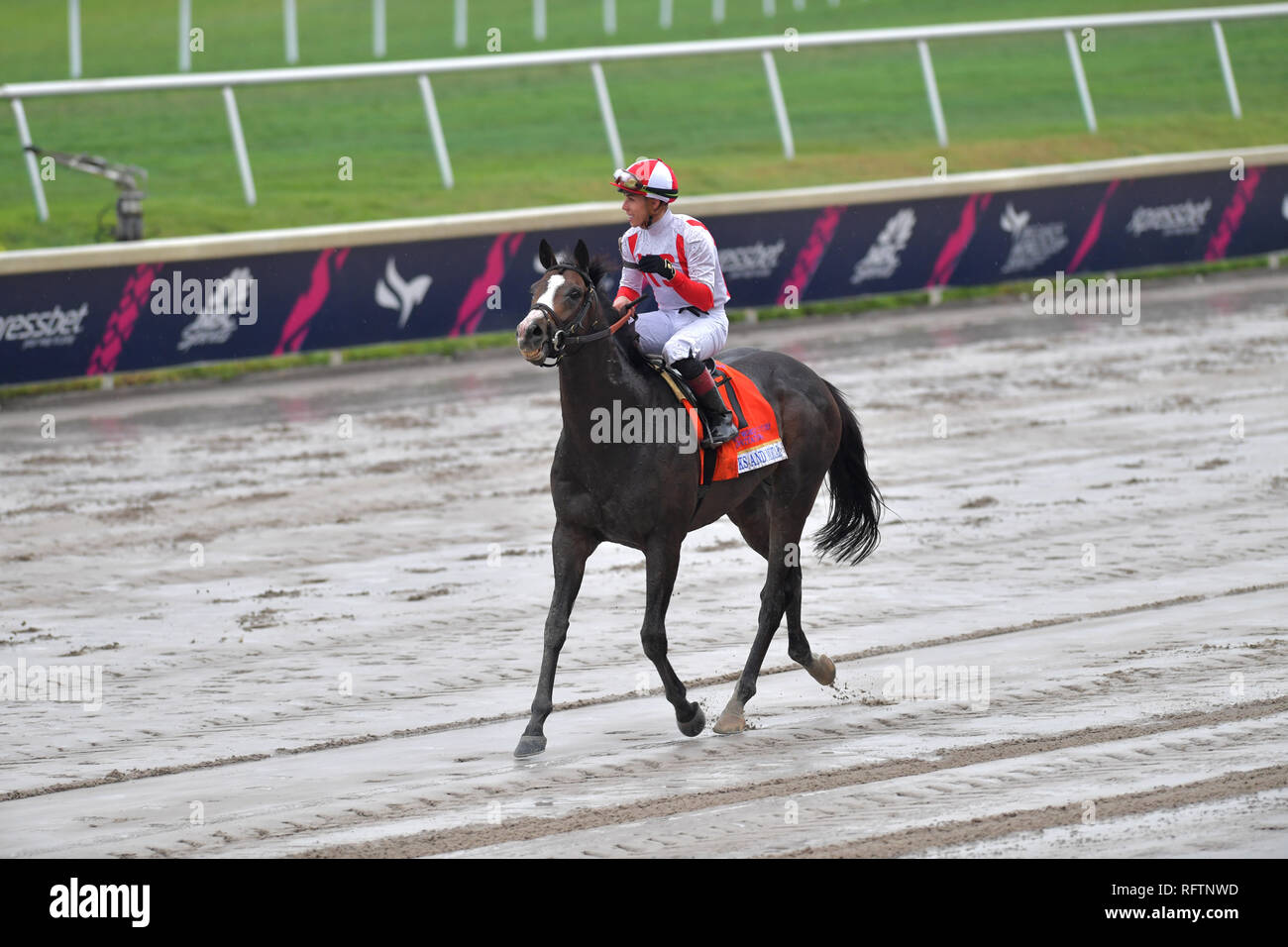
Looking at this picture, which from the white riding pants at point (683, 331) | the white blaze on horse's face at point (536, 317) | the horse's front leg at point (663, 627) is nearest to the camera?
the white blaze on horse's face at point (536, 317)

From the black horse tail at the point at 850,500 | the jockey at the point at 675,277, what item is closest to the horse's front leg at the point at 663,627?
the jockey at the point at 675,277

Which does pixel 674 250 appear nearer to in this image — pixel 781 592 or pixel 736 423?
pixel 736 423

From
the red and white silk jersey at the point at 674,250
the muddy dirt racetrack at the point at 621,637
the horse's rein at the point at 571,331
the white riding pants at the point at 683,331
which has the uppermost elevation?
the red and white silk jersey at the point at 674,250

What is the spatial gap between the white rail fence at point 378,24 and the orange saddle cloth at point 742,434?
24.6m

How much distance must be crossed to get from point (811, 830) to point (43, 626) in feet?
19.2

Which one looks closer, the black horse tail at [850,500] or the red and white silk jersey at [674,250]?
the red and white silk jersey at [674,250]

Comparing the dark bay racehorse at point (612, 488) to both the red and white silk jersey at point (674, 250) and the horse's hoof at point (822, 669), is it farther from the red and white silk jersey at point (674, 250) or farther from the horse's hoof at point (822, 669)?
the red and white silk jersey at point (674, 250)

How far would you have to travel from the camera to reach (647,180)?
28.3 ft

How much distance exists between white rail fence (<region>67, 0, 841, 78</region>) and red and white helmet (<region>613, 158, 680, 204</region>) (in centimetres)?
2481

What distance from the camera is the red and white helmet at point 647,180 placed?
8.59 m

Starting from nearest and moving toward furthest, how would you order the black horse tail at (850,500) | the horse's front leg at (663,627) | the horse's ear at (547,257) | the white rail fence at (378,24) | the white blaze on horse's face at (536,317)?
the white blaze on horse's face at (536,317) → the horse's ear at (547,257) → the horse's front leg at (663,627) → the black horse tail at (850,500) → the white rail fence at (378,24)

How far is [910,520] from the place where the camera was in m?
13.5

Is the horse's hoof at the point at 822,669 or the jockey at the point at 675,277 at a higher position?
the jockey at the point at 675,277
